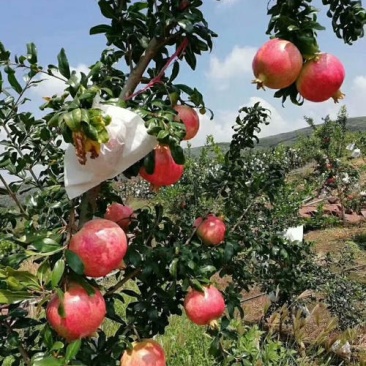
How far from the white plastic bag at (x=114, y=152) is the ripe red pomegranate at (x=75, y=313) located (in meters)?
0.20

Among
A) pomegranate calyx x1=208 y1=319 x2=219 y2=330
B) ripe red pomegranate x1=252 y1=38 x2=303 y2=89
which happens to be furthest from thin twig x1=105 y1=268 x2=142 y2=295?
ripe red pomegranate x1=252 y1=38 x2=303 y2=89

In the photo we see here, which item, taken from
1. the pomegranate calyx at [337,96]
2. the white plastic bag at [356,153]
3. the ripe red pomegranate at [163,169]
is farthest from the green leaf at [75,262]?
the white plastic bag at [356,153]

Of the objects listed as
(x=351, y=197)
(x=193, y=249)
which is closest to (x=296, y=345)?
(x=193, y=249)

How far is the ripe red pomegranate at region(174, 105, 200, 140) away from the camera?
3.78 ft

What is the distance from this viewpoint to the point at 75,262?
972 millimetres

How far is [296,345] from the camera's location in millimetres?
3531

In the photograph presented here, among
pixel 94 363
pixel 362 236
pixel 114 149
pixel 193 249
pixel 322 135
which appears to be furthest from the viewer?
pixel 322 135

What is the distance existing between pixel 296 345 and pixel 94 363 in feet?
8.55

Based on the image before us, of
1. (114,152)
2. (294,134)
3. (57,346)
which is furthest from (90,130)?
(294,134)

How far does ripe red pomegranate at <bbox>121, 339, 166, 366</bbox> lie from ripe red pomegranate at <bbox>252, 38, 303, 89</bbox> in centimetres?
66

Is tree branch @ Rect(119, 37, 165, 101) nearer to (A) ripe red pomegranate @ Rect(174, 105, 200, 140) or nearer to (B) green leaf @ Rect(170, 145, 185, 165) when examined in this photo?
(A) ripe red pomegranate @ Rect(174, 105, 200, 140)

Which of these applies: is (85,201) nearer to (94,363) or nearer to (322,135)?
(94,363)

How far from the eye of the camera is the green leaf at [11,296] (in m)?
1.02

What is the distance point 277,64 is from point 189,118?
0.24m
